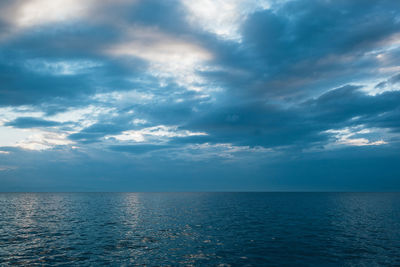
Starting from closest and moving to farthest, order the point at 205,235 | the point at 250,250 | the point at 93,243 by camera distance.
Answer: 1. the point at 250,250
2. the point at 93,243
3. the point at 205,235

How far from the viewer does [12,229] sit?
49.8 m

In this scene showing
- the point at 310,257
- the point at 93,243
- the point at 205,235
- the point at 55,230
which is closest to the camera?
the point at 310,257

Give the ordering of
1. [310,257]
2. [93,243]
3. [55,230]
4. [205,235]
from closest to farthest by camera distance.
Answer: [310,257], [93,243], [205,235], [55,230]

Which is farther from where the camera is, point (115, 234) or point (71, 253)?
point (115, 234)

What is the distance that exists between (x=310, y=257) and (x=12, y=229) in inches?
2085

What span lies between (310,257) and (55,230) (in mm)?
44214

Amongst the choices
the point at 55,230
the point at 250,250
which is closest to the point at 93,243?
the point at 55,230

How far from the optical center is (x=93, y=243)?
37.5m

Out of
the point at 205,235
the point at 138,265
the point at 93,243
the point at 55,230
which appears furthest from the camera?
the point at 55,230

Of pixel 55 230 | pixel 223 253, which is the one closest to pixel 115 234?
pixel 55 230

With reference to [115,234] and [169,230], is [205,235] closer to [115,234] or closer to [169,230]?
[169,230]

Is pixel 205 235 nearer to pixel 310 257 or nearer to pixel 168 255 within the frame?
pixel 168 255

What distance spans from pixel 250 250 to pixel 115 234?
24070mm

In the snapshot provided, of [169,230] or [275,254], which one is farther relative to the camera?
[169,230]
